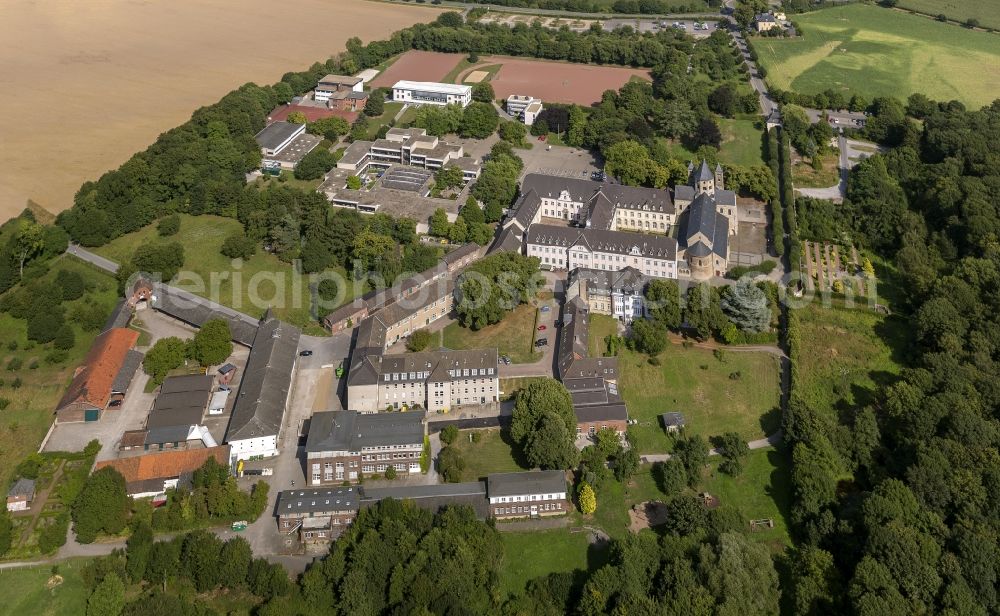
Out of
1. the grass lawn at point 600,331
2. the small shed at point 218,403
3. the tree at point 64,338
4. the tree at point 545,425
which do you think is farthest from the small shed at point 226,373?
the grass lawn at point 600,331

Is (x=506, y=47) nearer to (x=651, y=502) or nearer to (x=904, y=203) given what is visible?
(x=904, y=203)

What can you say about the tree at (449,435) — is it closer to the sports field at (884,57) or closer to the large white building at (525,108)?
the large white building at (525,108)

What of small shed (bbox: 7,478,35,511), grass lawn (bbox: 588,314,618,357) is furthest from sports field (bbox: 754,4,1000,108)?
small shed (bbox: 7,478,35,511)

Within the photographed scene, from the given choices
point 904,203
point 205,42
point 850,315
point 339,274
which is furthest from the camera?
point 205,42

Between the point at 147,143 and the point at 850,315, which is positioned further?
the point at 147,143

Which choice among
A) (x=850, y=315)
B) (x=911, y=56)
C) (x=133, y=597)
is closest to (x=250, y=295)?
(x=133, y=597)

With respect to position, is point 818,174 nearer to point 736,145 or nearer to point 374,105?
point 736,145

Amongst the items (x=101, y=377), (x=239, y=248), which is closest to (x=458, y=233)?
(x=239, y=248)
